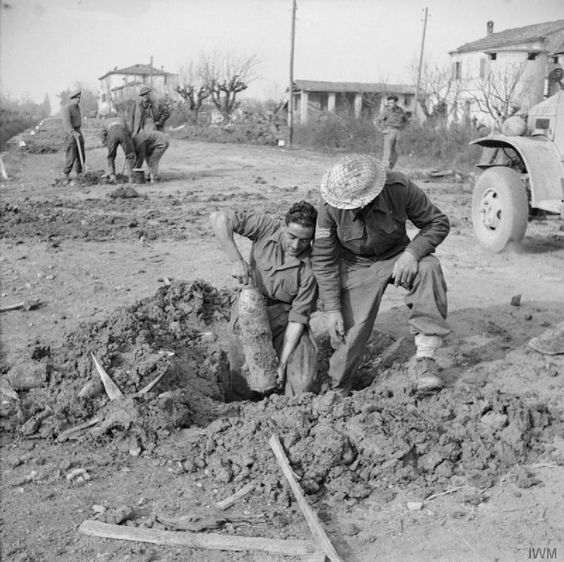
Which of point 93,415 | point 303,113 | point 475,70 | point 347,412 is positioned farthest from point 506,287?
point 303,113

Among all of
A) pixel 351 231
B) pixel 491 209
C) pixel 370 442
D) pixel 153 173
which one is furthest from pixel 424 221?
pixel 153 173

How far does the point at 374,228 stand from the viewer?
4297 mm

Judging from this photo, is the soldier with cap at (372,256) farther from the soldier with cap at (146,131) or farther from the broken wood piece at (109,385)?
the soldier with cap at (146,131)

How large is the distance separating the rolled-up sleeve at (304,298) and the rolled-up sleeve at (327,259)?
71mm

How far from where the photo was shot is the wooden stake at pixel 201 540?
287 centimetres

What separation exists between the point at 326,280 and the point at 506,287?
2913 mm

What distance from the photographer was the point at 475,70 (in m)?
44.0

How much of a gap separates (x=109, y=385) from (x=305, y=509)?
162cm

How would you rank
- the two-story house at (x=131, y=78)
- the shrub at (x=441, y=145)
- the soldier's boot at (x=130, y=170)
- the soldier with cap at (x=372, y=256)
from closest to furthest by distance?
the soldier with cap at (x=372, y=256), the soldier's boot at (x=130, y=170), the shrub at (x=441, y=145), the two-story house at (x=131, y=78)

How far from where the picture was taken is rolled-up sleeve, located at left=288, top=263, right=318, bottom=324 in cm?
450

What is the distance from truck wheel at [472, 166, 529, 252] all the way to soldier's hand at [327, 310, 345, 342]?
389 cm

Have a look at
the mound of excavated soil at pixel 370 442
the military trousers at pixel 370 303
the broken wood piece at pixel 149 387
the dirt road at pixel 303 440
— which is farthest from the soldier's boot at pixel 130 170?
the mound of excavated soil at pixel 370 442

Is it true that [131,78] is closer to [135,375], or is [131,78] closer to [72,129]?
[72,129]

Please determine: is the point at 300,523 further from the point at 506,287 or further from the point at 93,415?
the point at 506,287
